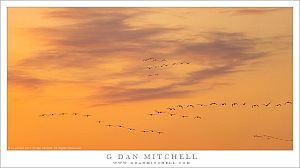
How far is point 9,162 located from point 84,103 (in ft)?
2.28

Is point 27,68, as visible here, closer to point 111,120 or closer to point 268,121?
point 111,120

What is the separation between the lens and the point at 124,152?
5965 mm

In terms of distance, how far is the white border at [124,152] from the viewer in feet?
19.6

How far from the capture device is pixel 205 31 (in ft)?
19.6

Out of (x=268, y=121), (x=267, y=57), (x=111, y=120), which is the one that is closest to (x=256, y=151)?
(x=268, y=121)

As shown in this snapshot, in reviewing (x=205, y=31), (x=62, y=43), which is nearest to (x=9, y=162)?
(x=62, y=43)

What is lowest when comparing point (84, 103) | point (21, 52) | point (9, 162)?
point (9, 162)

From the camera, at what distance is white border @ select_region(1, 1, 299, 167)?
5.97 m

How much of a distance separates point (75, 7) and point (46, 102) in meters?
0.72

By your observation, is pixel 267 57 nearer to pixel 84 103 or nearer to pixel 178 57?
pixel 178 57

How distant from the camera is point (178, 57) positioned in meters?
6.00

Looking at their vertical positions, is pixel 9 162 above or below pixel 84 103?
below

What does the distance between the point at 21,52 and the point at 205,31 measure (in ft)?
4.43

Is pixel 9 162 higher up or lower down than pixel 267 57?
lower down
